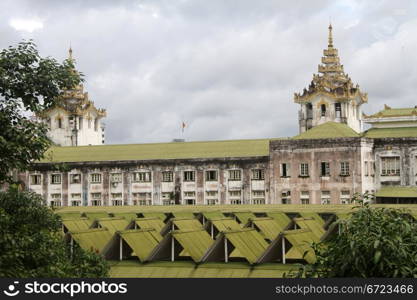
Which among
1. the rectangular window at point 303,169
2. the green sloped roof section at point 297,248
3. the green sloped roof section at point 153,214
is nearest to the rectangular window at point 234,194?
the rectangular window at point 303,169

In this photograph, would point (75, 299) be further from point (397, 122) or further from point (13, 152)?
point (397, 122)

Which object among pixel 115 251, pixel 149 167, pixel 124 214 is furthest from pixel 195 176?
pixel 115 251

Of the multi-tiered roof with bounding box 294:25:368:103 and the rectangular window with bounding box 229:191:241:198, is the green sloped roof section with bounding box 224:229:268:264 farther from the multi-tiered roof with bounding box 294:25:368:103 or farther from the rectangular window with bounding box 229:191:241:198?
the multi-tiered roof with bounding box 294:25:368:103

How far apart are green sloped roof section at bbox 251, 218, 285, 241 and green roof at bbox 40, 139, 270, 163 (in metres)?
25.4

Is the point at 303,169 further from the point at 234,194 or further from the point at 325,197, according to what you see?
the point at 234,194

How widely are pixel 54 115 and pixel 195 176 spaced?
36431mm

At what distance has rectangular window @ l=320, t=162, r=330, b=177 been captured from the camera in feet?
185

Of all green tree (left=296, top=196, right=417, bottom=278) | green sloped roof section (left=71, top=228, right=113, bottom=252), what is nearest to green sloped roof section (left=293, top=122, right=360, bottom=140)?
green sloped roof section (left=71, top=228, right=113, bottom=252)

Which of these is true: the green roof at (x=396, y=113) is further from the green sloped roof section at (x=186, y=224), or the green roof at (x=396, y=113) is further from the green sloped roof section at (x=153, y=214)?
the green sloped roof section at (x=186, y=224)

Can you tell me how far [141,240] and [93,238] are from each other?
2.31m

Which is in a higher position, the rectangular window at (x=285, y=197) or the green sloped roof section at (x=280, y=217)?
the rectangular window at (x=285, y=197)

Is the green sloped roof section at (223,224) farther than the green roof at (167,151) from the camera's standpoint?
No

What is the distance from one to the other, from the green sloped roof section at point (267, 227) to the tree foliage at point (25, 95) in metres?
18.2

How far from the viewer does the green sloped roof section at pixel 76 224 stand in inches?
1364
